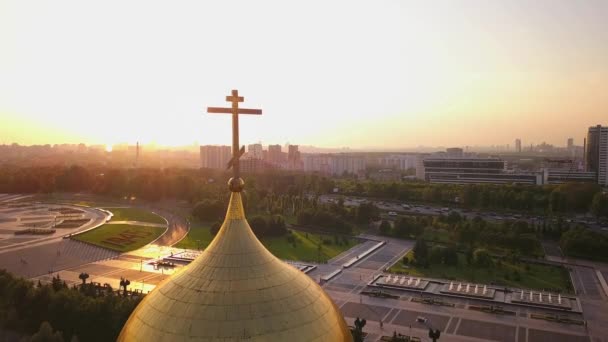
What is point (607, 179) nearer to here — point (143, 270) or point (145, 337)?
point (143, 270)

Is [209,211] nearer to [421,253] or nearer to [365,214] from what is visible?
[365,214]

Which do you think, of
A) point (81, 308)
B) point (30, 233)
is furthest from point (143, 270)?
point (30, 233)

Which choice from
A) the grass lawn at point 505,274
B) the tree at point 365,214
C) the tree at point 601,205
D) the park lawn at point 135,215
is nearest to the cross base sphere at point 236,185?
the grass lawn at point 505,274

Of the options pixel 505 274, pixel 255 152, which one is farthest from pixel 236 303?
pixel 255 152

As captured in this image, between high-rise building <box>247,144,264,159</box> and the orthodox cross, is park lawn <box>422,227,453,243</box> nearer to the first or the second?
the orthodox cross

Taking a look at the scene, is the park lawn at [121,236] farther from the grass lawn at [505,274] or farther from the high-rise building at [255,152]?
the high-rise building at [255,152]

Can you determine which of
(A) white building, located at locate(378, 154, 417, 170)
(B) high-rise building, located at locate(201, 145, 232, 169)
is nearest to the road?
(B) high-rise building, located at locate(201, 145, 232, 169)
